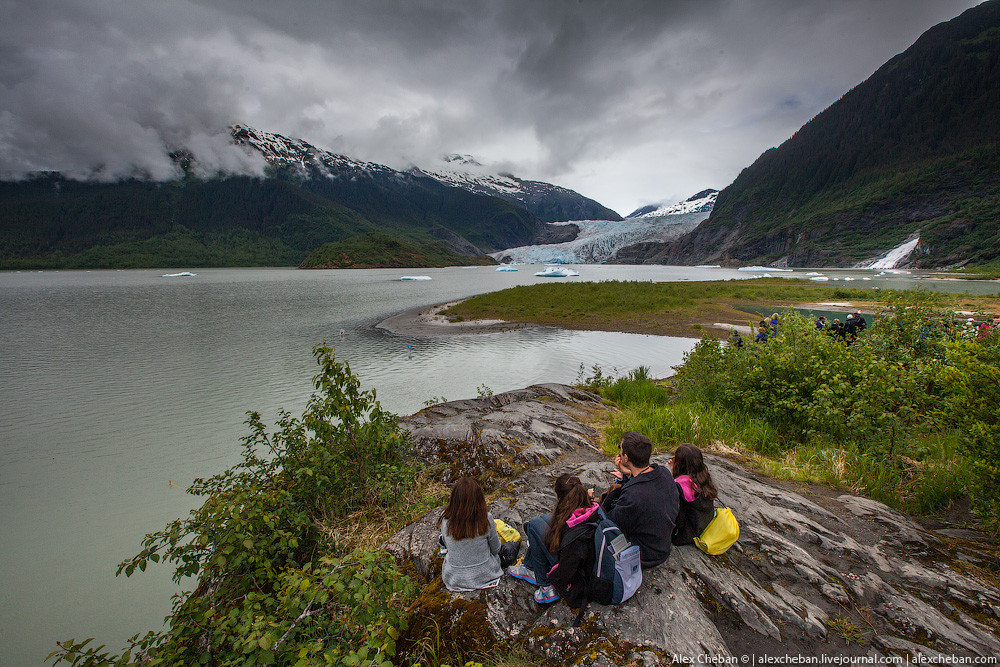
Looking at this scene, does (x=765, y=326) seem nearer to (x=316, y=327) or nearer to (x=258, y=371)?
(x=258, y=371)

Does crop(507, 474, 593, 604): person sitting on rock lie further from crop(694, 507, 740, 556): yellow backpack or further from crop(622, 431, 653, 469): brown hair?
crop(694, 507, 740, 556): yellow backpack

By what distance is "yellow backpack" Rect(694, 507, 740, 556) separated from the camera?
4.11 m

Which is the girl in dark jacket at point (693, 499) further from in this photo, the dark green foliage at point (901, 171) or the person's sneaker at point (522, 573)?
the dark green foliage at point (901, 171)

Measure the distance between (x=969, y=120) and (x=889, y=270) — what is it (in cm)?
11003

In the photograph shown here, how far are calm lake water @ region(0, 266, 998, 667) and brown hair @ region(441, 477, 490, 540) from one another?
563cm

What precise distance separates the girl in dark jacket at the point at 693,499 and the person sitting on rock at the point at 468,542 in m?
1.95

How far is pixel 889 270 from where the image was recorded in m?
104

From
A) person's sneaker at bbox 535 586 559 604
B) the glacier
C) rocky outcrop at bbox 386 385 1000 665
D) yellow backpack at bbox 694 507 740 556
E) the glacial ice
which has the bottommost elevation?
the glacier

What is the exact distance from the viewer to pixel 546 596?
384 cm

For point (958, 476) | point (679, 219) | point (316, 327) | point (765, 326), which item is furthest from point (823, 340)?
point (679, 219)

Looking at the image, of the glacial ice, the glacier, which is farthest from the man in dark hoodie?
the glacial ice

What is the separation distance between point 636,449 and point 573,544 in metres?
1.22

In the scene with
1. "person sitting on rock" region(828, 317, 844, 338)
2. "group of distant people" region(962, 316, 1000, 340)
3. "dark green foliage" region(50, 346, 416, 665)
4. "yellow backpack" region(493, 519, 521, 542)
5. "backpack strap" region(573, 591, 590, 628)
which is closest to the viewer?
"dark green foliage" region(50, 346, 416, 665)

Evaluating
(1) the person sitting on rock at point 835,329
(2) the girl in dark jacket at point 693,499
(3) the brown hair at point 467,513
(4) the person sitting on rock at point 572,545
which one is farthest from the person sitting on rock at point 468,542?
(1) the person sitting on rock at point 835,329
